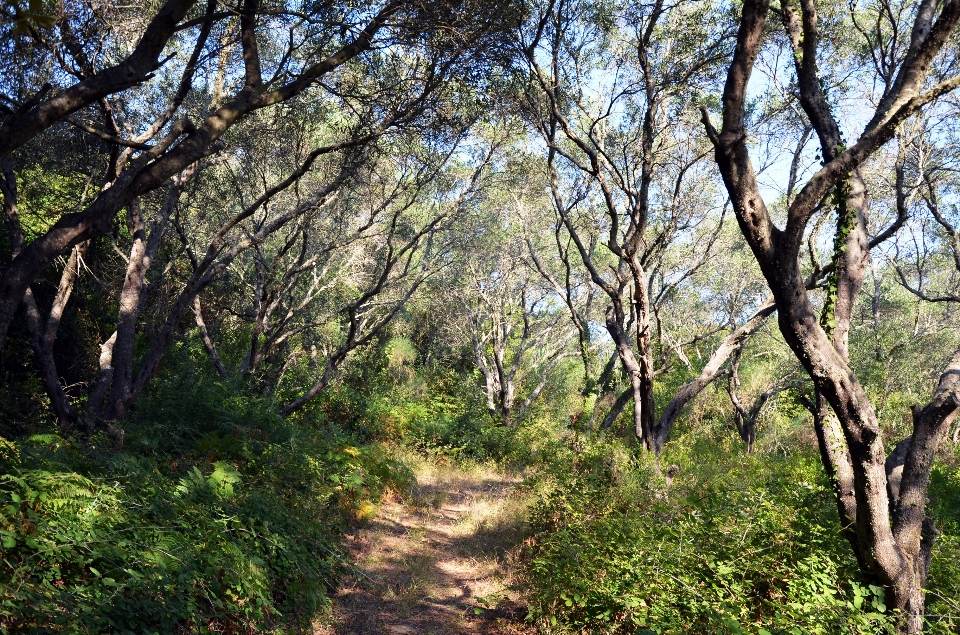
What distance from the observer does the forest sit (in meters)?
4.35

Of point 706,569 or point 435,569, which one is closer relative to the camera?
point 706,569

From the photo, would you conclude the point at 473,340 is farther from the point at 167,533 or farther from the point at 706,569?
the point at 167,533

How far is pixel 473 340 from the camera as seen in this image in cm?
2070

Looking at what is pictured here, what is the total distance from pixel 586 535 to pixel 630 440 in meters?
11.2

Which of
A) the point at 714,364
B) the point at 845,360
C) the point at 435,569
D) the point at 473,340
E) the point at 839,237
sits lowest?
the point at 435,569

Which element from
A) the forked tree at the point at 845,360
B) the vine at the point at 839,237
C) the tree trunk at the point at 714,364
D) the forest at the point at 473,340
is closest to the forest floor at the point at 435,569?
the forest at the point at 473,340

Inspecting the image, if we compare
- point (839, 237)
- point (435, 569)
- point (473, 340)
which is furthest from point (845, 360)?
point (473, 340)

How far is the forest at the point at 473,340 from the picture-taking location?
435cm

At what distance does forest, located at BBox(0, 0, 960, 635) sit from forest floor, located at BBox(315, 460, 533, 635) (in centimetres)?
5

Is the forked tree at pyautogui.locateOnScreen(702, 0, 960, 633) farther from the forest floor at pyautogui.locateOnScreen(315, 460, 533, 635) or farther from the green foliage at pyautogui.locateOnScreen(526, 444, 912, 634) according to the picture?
the forest floor at pyautogui.locateOnScreen(315, 460, 533, 635)

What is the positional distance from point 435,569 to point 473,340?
13.6m

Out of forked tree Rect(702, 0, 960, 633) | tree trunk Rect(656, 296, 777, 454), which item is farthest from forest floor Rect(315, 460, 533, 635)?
forked tree Rect(702, 0, 960, 633)

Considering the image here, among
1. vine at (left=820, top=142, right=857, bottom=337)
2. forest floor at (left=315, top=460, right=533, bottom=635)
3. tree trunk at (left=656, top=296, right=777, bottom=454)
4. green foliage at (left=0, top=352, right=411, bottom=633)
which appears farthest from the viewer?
tree trunk at (left=656, top=296, right=777, bottom=454)

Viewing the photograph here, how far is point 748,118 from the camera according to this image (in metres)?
12.5
